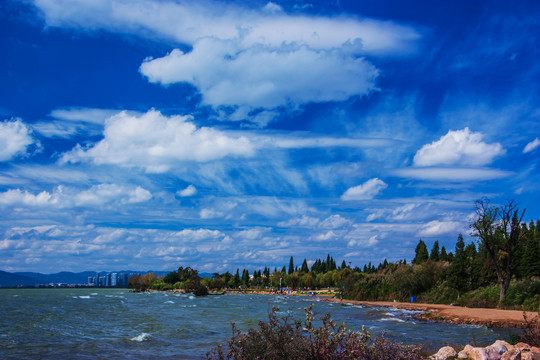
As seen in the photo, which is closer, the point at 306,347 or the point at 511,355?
the point at 306,347

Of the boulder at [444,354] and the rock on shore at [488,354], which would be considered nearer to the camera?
the rock on shore at [488,354]

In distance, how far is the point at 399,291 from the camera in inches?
2537

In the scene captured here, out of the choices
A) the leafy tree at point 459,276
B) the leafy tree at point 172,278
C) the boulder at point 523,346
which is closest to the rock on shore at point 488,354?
the boulder at point 523,346

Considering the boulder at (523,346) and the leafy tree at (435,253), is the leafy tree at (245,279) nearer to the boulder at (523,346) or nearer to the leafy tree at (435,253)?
the leafy tree at (435,253)

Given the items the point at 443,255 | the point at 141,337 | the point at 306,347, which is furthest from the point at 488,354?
the point at 443,255

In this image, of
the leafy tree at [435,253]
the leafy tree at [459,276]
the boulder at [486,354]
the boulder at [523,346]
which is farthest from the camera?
the leafy tree at [435,253]

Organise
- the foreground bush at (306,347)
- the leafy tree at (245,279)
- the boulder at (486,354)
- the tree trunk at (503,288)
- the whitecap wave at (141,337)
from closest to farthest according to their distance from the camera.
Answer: the foreground bush at (306,347), the boulder at (486,354), the whitecap wave at (141,337), the tree trunk at (503,288), the leafy tree at (245,279)

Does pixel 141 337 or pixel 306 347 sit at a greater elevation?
pixel 306 347

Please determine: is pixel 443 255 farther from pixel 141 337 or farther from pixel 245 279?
pixel 245 279

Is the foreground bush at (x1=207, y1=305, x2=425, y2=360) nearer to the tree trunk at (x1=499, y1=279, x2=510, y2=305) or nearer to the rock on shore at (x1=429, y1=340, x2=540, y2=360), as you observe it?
the rock on shore at (x1=429, y1=340, x2=540, y2=360)

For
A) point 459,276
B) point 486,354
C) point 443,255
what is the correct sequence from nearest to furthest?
point 486,354 → point 459,276 → point 443,255

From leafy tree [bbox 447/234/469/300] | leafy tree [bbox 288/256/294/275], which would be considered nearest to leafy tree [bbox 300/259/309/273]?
leafy tree [bbox 288/256/294/275]

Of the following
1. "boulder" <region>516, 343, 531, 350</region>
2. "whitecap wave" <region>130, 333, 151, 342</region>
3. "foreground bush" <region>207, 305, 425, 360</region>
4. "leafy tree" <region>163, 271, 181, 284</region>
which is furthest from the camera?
"leafy tree" <region>163, 271, 181, 284</region>

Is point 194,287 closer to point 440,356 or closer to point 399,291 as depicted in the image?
point 399,291
